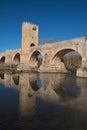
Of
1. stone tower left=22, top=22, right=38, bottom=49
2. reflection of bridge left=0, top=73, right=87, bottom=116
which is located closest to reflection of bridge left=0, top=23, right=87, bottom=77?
stone tower left=22, top=22, right=38, bottom=49

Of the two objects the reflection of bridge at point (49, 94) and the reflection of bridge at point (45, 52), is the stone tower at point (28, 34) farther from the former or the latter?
the reflection of bridge at point (49, 94)

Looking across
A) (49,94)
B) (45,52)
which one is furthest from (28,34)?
(49,94)

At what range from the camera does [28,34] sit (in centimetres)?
4306

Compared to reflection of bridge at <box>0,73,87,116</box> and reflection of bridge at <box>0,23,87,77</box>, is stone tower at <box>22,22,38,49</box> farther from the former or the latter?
reflection of bridge at <box>0,73,87,116</box>

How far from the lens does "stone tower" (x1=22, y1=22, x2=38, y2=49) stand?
42.6 metres

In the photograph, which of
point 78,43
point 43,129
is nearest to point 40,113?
point 43,129

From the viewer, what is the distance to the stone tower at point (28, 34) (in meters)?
42.6

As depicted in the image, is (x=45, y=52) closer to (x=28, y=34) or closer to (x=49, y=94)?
(x=28, y=34)

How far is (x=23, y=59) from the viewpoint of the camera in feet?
138

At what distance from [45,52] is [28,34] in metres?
11.9

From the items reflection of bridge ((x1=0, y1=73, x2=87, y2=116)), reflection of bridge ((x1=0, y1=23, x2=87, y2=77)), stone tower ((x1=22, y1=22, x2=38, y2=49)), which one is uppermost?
stone tower ((x1=22, y1=22, x2=38, y2=49))

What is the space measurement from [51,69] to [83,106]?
82.4ft

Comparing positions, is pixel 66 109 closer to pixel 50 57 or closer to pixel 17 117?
pixel 17 117

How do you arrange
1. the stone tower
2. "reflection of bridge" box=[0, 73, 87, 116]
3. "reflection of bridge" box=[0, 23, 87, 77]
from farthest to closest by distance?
the stone tower
"reflection of bridge" box=[0, 23, 87, 77]
"reflection of bridge" box=[0, 73, 87, 116]
